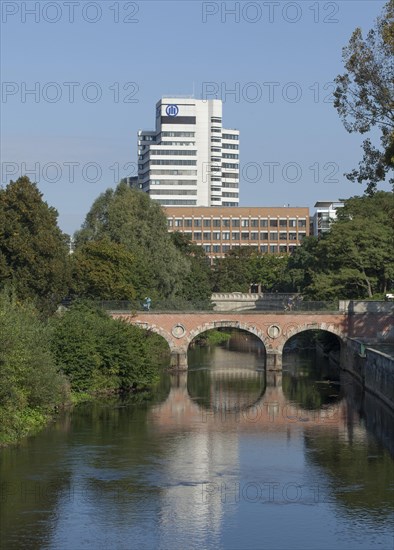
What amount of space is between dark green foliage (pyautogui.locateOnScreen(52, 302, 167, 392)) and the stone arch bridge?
45.8ft

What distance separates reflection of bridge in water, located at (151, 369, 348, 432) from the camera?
68.1 m

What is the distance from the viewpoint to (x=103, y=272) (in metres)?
103

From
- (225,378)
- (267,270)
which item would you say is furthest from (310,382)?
(267,270)

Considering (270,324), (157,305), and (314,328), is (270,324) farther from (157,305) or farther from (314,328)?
(157,305)

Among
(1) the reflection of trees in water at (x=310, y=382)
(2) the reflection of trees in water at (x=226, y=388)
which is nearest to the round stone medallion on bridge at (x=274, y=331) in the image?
(1) the reflection of trees in water at (x=310, y=382)

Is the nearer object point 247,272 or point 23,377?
point 23,377

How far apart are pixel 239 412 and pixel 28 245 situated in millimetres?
24260

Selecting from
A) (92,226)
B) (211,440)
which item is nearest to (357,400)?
(211,440)

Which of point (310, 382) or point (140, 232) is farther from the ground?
point (140, 232)

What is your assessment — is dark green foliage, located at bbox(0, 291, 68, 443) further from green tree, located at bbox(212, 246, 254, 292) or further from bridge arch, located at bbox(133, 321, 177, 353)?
green tree, located at bbox(212, 246, 254, 292)

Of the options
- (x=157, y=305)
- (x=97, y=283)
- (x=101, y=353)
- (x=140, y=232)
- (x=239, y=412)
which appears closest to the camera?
(x=239, y=412)

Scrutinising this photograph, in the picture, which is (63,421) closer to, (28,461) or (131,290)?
(28,461)

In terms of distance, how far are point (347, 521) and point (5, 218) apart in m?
51.6

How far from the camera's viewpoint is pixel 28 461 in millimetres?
53250
